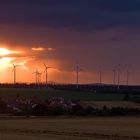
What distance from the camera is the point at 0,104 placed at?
12531cm

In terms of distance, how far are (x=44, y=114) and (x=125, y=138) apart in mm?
61159

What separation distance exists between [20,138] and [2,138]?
1.51 m

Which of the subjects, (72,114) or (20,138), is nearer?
(20,138)

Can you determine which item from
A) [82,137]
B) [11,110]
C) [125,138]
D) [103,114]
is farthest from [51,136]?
[11,110]

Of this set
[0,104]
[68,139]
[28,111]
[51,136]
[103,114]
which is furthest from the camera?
[0,104]

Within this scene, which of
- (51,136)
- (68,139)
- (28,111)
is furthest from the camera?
(28,111)

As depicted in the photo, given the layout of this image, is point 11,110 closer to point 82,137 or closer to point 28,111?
point 28,111

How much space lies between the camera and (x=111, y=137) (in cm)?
4688

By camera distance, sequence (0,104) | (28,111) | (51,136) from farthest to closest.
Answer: (0,104) → (28,111) → (51,136)

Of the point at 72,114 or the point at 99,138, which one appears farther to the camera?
the point at 72,114

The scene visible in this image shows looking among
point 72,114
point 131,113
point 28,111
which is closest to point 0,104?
point 28,111

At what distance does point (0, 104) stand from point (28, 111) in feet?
50.1

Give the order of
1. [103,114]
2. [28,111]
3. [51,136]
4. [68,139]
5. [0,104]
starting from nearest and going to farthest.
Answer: [68,139] → [51,136] → [103,114] → [28,111] → [0,104]

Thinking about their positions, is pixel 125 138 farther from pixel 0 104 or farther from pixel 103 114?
pixel 0 104
